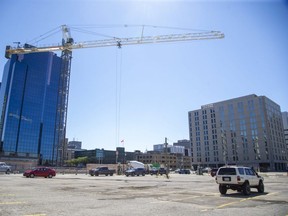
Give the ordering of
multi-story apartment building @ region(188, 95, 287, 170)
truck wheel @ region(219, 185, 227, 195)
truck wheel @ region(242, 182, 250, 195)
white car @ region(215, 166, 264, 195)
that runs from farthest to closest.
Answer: multi-story apartment building @ region(188, 95, 287, 170) < truck wheel @ region(219, 185, 227, 195) < white car @ region(215, 166, 264, 195) < truck wheel @ region(242, 182, 250, 195)

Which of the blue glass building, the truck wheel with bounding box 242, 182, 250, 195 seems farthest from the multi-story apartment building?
the truck wheel with bounding box 242, 182, 250, 195

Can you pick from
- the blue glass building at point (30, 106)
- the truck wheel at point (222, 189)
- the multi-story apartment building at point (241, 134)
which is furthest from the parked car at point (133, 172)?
the blue glass building at point (30, 106)

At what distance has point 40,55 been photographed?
13862 cm

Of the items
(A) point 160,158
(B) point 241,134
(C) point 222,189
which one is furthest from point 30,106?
(C) point 222,189

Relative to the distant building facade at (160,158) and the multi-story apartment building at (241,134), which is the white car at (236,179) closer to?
the multi-story apartment building at (241,134)

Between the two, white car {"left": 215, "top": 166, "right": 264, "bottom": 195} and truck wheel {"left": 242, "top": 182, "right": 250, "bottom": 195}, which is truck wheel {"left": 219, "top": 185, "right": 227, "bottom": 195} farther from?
truck wheel {"left": 242, "top": 182, "right": 250, "bottom": 195}

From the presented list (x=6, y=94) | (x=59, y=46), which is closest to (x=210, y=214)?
(x=59, y=46)

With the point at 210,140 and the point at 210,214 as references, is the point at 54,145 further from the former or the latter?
the point at 210,214

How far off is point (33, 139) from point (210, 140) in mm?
96752

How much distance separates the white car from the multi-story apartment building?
101374 millimetres

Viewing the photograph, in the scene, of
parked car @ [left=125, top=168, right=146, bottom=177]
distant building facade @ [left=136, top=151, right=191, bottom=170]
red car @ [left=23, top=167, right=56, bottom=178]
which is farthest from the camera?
distant building facade @ [left=136, top=151, right=191, bottom=170]

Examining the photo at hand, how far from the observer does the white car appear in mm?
15617

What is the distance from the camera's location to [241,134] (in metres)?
128

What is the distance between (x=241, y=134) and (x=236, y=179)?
122 metres
